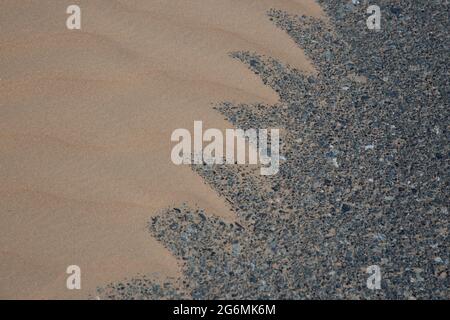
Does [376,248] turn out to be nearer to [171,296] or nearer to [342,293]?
[342,293]

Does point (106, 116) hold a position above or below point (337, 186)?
above

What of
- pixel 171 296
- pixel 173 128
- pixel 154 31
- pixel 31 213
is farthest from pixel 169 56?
pixel 171 296

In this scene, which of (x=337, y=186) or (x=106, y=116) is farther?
(x=106, y=116)
